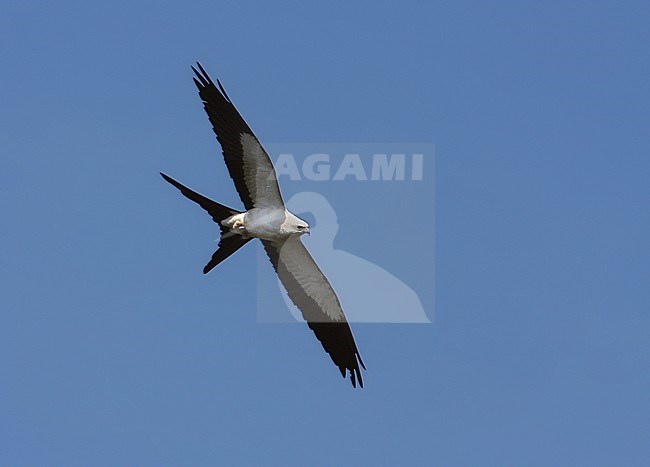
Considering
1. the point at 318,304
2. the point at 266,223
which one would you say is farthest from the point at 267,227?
the point at 318,304

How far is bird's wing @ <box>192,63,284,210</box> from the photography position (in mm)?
23359

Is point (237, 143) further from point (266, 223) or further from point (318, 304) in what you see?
point (318, 304)

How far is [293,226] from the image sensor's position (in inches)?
936

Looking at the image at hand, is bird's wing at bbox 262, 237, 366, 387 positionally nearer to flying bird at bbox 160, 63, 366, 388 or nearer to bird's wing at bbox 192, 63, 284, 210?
flying bird at bbox 160, 63, 366, 388

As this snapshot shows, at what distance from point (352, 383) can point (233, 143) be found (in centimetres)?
401

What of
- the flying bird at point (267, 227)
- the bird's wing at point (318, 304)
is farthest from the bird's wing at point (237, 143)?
the bird's wing at point (318, 304)

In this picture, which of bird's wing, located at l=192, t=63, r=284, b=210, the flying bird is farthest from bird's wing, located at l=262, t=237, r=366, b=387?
bird's wing, located at l=192, t=63, r=284, b=210

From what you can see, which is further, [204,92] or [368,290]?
[368,290]

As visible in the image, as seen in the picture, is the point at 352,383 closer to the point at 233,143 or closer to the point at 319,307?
the point at 319,307

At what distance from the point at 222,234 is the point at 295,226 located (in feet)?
3.43

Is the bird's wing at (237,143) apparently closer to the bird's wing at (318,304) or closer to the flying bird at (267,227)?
the flying bird at (267,227)

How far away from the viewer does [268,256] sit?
24578mm

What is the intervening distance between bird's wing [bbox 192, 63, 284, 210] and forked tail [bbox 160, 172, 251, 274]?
46 centimetres

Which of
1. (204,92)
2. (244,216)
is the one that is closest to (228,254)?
(244,216)
